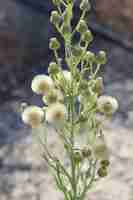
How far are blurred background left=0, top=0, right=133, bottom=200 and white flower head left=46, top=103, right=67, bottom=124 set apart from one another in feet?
3.58

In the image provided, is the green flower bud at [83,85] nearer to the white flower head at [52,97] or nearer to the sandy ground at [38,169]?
the white flower head at [52,97]

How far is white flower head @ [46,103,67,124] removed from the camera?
1.03 m

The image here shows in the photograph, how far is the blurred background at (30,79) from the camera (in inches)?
86.7

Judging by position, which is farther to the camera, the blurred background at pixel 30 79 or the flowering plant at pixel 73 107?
the blurred background at pixel 30 79

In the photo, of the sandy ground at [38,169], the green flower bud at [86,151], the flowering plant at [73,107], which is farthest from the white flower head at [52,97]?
the sandy ground at [38,169]

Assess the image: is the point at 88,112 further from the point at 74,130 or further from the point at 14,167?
the point at 14,167

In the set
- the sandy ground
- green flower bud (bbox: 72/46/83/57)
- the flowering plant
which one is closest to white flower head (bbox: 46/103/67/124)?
the flowering plant

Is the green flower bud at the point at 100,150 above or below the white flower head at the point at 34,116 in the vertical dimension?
below

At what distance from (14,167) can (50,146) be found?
0.19m

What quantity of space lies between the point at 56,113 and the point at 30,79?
1.98m

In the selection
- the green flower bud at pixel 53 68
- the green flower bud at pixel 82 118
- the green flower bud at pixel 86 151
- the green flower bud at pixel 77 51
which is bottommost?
the green flower bud at pixel 86 151

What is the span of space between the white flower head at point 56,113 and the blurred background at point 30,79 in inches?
42.9

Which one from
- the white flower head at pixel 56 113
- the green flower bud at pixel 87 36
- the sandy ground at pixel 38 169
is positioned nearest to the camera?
the white flower head at pixel 56 113

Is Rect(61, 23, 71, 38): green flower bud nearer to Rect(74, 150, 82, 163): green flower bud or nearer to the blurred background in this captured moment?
A: Rect(74, 150, 82, 163): green flower bud
